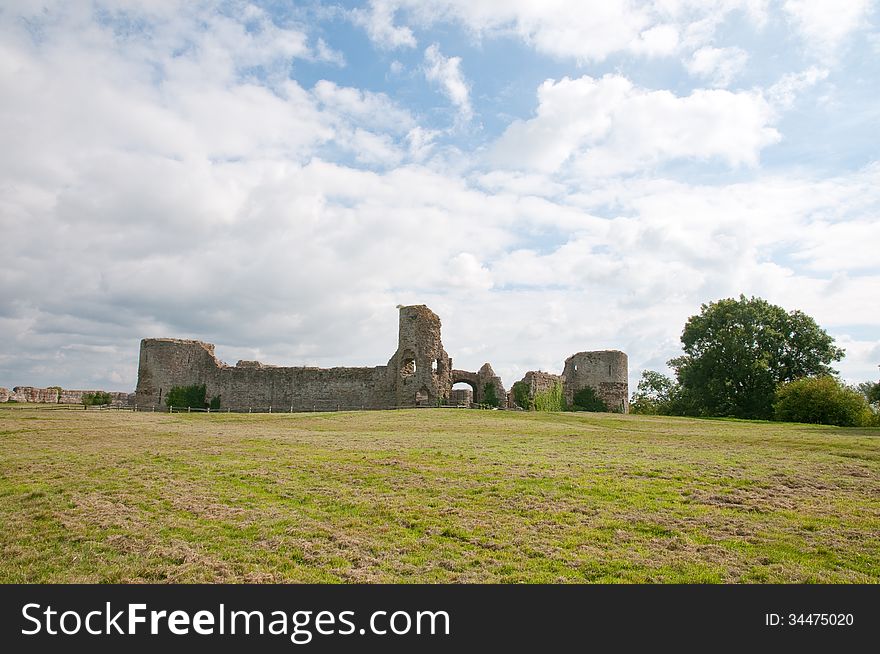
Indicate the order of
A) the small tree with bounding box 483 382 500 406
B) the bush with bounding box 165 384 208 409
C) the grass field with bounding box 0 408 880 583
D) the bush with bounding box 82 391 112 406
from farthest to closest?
the small tree with bounding box 483 382 500 406 < the bush with bounding box 82 391 112 406 < the bush with bounding box 165 384 208 409 < the grass field with bounding box 0 408 880 583

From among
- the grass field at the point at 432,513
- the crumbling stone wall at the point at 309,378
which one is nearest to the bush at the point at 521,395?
the crumbling stone wall at the point at 309,378

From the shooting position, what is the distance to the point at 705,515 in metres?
8.80

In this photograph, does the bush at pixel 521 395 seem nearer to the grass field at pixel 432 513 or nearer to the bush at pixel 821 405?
the bush at pixel 821 405

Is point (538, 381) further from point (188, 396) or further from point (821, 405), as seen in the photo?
point (188, 396)

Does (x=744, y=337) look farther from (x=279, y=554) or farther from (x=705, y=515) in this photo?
(x=279, y=554)

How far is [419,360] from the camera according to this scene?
125 ft

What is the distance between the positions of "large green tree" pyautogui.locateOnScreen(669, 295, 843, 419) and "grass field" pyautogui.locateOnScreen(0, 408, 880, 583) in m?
26.4

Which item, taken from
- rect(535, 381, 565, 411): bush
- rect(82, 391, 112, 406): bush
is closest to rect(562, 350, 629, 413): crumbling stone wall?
rect(535, 381, 565, 411): bush

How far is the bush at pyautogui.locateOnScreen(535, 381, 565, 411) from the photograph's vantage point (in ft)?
134

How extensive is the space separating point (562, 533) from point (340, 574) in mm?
2979

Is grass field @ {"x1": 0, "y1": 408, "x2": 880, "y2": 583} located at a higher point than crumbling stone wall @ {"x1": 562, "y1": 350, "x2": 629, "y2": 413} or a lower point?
lower

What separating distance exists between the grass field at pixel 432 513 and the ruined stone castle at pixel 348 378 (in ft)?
71.4

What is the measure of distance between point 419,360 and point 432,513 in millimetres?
29374

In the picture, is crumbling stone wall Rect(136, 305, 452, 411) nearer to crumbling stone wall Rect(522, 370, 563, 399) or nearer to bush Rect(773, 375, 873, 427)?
crumbling stone wall Rect(522, 370, 563, 399)
